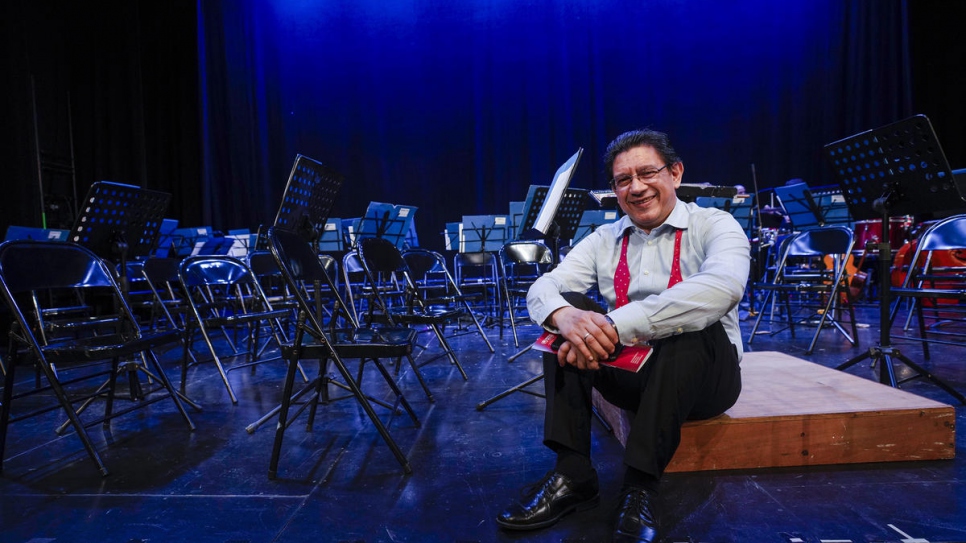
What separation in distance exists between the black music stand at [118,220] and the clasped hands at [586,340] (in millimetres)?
2636

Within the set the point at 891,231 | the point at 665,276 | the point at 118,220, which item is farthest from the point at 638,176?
the point at 891,231

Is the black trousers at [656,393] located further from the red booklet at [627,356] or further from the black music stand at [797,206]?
the black music stand at [797,206]

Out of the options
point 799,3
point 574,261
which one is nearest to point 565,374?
point 574,261

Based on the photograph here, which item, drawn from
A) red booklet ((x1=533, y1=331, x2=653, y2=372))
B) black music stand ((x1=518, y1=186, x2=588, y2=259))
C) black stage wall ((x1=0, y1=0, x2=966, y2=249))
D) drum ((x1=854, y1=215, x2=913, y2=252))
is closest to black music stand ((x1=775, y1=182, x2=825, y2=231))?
drum ((x1=854, y1=215, x2=913, y2=252))

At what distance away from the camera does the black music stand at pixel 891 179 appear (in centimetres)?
224

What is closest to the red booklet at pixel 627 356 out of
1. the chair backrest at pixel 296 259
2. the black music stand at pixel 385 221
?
the chair backrest at pixel 296 259

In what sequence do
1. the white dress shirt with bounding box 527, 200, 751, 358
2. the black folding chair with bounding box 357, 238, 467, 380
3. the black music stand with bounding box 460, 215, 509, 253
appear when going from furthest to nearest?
the black music stand with bounding box 460, 215, 509, 253 → the black folding chair with bounding box 357, 238, 467, 380 → the white dress shirt with bounding box 527, 200, 751, 358

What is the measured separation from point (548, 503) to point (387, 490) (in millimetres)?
576

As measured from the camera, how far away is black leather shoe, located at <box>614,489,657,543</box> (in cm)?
126

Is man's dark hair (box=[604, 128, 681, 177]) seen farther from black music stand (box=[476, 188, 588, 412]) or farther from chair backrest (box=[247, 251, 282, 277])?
chair backrest (box=[247, 251, 282, 277])

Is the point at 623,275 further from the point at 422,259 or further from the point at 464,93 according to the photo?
the point at 464,93

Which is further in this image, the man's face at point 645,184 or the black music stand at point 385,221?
the black music stand at point 385,221

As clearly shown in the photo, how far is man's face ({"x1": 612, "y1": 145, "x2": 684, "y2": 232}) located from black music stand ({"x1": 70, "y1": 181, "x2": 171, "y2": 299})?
2739 millimetres

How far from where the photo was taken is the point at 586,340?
4.44ft
